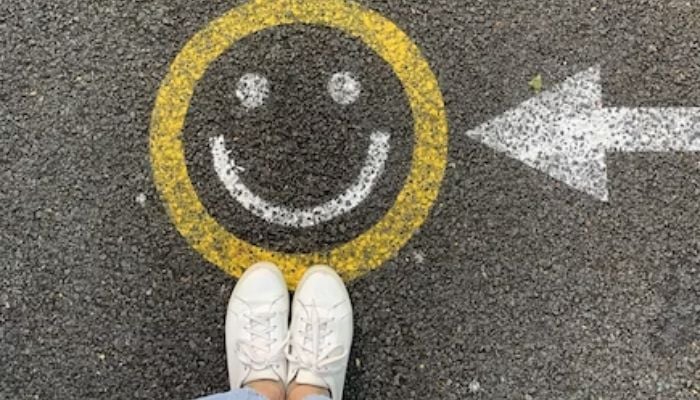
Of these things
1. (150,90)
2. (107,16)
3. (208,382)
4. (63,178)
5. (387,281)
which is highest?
(107,16)

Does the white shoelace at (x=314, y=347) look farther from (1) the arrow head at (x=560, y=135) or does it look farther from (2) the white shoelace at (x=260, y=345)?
(1) the arrow head at (x=560, y=135)

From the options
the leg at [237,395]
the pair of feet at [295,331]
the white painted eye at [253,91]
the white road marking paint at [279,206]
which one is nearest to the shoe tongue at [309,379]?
the pair of feet at [295,331]

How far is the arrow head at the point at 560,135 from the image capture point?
2021 mm

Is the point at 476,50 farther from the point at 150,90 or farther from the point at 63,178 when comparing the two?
the point at 63,178

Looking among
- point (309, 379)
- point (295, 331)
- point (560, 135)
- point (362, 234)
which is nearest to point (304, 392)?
point (309, 379)

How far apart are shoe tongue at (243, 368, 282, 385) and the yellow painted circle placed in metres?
0.23

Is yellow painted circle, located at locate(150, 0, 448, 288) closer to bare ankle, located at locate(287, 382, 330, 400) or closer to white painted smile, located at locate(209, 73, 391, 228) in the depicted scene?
white painted smile, located at locate(209, 73, 391, 228)

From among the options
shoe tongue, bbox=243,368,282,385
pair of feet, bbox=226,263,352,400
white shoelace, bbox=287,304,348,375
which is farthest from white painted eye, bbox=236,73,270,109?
shoe tongue, bbox=243,368,282,385

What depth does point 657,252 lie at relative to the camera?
201 centimetres

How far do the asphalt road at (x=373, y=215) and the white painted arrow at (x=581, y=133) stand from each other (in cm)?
3

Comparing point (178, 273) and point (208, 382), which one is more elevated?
point (178, 273)

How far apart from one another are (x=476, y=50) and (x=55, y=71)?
1.03 metres

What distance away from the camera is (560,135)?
2.03 metres

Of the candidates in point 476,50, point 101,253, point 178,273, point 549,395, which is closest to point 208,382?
point 178,273
